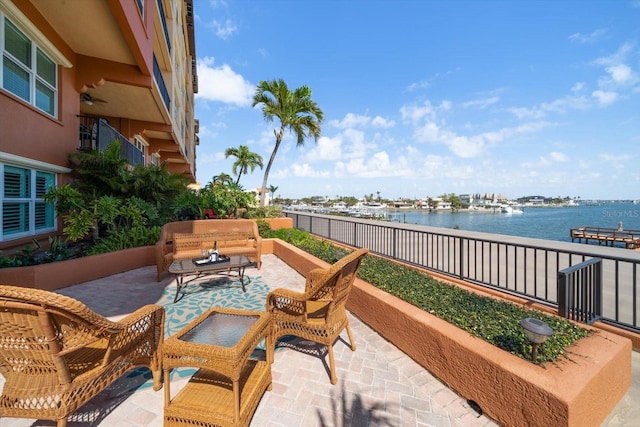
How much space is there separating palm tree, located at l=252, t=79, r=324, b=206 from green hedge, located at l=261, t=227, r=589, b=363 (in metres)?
12.1

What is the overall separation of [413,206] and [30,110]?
12712cm

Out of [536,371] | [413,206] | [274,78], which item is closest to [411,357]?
[536,371]

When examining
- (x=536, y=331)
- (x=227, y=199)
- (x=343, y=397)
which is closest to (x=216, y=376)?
(x=343, y=397)

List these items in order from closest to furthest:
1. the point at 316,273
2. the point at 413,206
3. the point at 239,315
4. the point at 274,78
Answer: the point at 239,315 → the point at 316,273 → the point at 274,78 → the point at 413,206

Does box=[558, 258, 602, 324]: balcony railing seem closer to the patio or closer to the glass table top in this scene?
the patio

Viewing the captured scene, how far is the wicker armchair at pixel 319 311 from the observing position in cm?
262

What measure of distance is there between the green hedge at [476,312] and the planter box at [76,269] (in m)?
5.68

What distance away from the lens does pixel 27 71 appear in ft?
18.1

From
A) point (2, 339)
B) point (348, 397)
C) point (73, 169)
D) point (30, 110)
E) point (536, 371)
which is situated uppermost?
point (30, 110)

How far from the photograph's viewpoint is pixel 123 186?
23.0 ft

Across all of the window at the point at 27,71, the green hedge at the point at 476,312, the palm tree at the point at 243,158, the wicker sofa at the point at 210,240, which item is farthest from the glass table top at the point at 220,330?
the palm tree at the point at 243,158

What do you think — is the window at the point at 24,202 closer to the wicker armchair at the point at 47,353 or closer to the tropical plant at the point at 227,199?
the tropical plant at the point at 227,199

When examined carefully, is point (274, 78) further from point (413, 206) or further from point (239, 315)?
point (413, 206)

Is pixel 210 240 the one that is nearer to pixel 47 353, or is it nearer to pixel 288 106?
pixel 47 353
